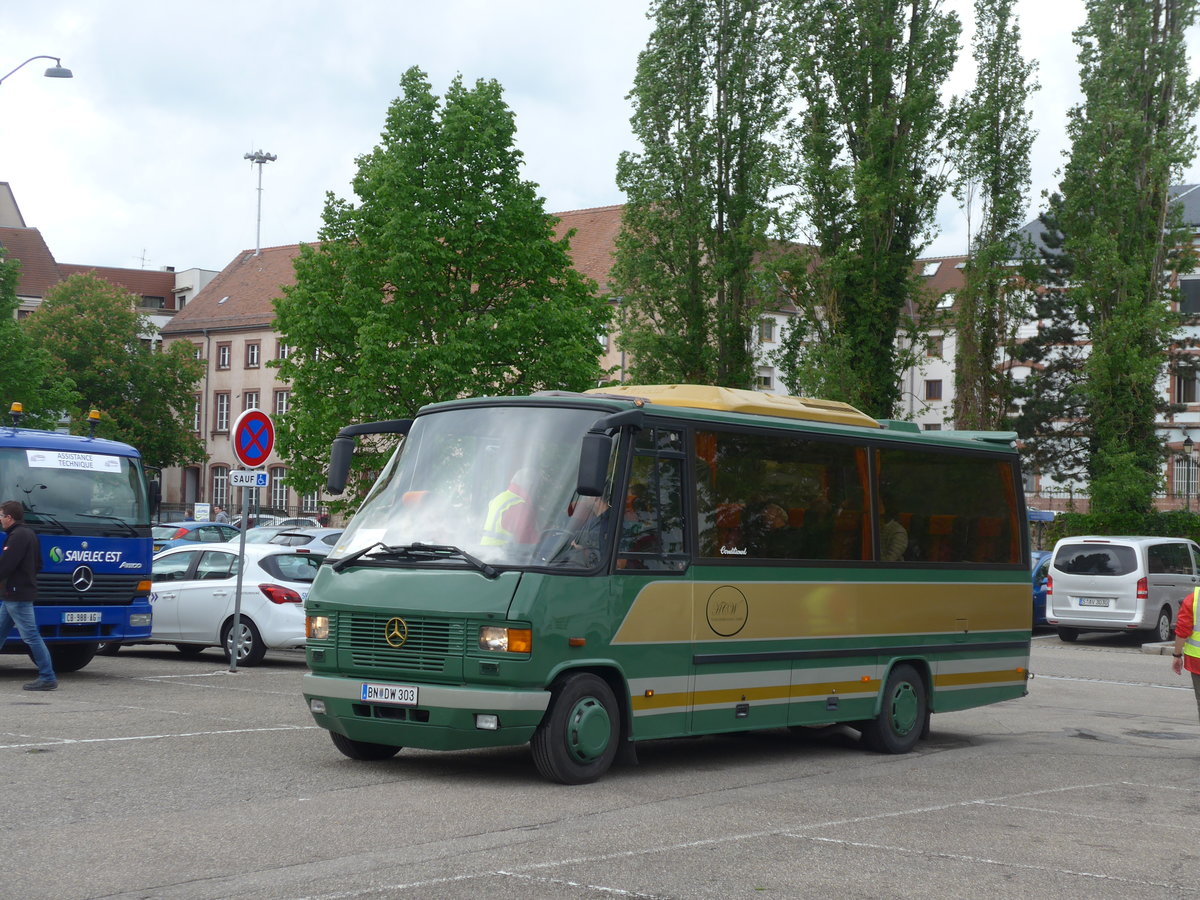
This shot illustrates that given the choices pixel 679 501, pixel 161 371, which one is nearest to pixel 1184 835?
pixel 679 501

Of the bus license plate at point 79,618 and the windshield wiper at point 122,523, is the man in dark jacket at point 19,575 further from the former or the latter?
the windshield wiper at point 122,523

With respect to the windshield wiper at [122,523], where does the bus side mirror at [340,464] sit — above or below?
above

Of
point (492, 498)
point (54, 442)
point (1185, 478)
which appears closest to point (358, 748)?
point (492, 498)

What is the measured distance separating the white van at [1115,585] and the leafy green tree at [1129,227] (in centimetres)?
1162

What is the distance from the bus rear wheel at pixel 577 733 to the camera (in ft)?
33.7

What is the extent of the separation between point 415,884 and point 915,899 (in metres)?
2.25

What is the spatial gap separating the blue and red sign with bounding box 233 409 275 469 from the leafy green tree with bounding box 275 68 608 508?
21053 millimetres

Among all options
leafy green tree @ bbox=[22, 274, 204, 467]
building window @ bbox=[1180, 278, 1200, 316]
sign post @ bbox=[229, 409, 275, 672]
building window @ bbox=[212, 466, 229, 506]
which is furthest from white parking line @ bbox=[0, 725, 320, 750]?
building window @ bbox=[212, 466, 229, 506]

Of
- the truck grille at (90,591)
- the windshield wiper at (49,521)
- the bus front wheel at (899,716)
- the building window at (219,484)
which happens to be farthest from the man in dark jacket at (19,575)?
the building window at (219,484)

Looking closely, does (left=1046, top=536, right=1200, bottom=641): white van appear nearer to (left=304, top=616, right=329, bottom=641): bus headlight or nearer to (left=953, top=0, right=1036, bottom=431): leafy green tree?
(left=953, top=0, right=1036, bottom=431): leafy green tree

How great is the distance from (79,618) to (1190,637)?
11.2 m

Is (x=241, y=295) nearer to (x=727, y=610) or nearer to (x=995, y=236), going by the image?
(x=995, y=236)

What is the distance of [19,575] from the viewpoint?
1535 cm

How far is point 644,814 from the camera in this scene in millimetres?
9359
